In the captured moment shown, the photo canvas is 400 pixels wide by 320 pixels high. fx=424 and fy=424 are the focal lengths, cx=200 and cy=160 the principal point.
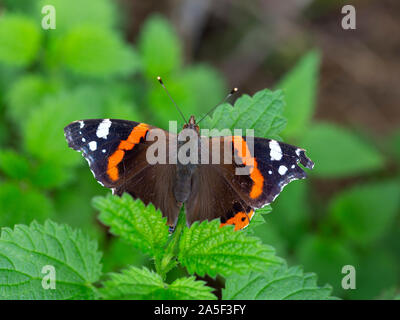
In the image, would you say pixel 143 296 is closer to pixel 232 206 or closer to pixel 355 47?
pixel 232 206

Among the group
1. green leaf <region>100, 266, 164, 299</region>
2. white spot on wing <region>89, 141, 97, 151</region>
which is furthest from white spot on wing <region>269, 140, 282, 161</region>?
white spot on wing <region>89, 141, 97, 151</region>

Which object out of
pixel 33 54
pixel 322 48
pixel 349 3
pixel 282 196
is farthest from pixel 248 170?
pixel 349 3

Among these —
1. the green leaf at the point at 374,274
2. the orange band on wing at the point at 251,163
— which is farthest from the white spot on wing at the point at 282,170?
the green leaf at the point at 374,274

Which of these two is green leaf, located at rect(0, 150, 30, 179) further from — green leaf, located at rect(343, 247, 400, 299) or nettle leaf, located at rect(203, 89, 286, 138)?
green leaf, located at rect(343, 247, 400, 299)

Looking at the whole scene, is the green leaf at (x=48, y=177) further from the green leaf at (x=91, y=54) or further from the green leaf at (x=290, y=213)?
the green leaf at (x=290, y=213)

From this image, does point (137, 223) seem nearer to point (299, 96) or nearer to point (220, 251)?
point (220, 251)

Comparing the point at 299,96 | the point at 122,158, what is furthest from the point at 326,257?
the point at 122,158
